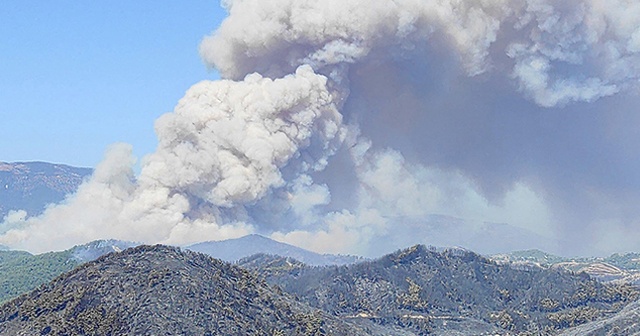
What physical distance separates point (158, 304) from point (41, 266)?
98.7 meters

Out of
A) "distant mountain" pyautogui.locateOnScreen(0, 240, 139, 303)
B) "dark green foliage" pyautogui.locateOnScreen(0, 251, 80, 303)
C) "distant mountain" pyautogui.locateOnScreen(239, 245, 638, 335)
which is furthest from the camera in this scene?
"distant mountain" pyautogui.locateOnScreen(0, 240, 139, 303)

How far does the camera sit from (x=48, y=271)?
543 ft

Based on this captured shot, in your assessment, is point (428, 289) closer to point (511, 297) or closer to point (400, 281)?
point (400, 281)

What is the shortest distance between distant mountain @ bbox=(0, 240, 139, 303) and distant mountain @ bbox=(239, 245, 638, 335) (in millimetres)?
48428

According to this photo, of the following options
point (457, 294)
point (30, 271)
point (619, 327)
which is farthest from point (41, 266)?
point (619, 327)

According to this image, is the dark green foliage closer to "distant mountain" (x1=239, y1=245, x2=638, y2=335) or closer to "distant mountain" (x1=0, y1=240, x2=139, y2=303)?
"distant mountain" (x1=0, y1=240, x2=139, y2=303)

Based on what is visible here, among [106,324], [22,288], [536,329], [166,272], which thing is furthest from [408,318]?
[22,288]

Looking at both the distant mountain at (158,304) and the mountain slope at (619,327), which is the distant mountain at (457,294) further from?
the distant mountain at (158,304)

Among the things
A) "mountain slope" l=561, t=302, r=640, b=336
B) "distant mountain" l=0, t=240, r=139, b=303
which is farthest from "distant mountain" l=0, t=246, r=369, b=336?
"distant mountain" l=0, t=240, r=139, b=303

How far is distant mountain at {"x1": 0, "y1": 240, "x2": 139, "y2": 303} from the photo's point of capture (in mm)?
154625

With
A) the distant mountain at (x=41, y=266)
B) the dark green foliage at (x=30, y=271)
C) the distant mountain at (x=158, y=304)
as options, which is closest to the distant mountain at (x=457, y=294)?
→ the distant mountain at (x=158, y=304)

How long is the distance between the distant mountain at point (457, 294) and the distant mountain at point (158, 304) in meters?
20.6

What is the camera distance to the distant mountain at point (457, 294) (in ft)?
360

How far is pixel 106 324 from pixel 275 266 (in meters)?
87.8
